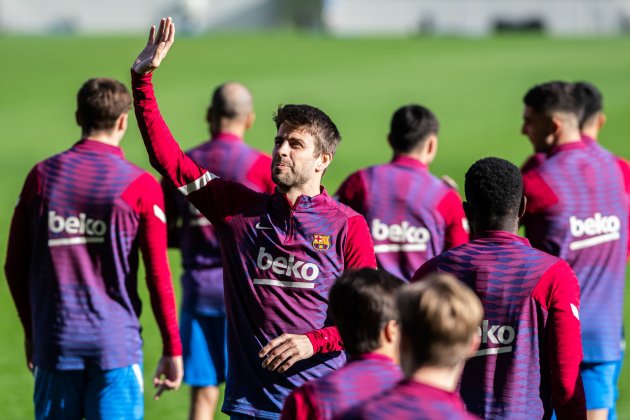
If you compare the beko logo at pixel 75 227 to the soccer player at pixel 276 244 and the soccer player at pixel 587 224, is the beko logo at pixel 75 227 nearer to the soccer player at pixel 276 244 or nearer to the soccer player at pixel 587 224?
the soccer player at pixel 276 244

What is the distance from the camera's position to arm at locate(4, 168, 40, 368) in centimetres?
526

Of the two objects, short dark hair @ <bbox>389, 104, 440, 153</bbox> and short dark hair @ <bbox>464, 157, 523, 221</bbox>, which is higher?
short dark hair @ <bbox>389, 104, 440, 153</bbox>

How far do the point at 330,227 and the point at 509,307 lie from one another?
2.87ft

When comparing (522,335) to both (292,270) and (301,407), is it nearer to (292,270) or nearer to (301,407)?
(292,270)

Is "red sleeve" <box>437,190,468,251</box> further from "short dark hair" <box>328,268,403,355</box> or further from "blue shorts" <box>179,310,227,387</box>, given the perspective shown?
"short dark hair" <box>328,268,403,355</box>

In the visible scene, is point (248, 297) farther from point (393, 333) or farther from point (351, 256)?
point (393, 333)

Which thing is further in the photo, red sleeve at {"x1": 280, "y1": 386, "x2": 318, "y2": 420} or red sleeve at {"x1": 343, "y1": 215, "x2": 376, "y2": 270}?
red sleeve at {"x1": 343, "y1": 215, "x2": 376, "y2": 270}

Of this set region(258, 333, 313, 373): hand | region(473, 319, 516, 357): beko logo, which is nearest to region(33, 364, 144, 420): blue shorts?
region(258, 333, 313, 373): hand

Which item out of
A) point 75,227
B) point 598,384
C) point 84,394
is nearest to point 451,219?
point 598,384

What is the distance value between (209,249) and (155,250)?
1440 millimetres

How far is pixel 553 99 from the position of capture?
608 cm

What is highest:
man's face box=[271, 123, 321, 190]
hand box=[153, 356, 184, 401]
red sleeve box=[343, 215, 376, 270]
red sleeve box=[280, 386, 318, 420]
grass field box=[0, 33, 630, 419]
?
grass field box=[0, 33, 630, 419]

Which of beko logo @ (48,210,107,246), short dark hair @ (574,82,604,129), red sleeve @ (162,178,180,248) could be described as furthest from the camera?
short dark hair @ (574,82,604,129)

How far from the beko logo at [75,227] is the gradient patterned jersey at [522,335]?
1858 millimetres
